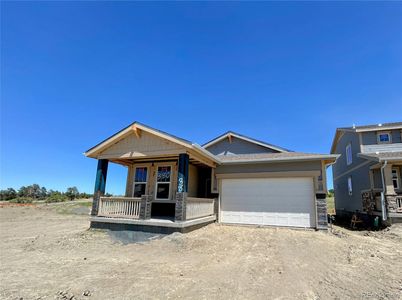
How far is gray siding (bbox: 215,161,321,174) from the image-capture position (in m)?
11.5

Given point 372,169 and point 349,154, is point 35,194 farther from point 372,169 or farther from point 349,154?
point 372,169

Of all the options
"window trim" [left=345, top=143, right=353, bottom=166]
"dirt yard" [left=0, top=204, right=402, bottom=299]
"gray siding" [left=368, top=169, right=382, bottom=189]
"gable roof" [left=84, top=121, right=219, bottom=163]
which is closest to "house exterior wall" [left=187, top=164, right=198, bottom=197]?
"gable roof" [left=84, top=121, right=219, bottom=163]

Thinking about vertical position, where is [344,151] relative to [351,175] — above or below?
above

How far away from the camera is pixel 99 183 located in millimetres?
11406

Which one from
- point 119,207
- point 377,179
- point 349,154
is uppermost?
point 349,154

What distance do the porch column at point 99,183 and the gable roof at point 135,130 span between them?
662 mm

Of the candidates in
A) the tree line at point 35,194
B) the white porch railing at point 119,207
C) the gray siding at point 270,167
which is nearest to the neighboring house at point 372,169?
the gray siding at point 270,167

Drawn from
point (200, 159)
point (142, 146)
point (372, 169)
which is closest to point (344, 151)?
point (372, 169)

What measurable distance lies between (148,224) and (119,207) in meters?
2.04

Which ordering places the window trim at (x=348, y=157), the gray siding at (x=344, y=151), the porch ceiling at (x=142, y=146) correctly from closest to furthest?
the porch ceiling at (x=142, y=146) < the gray siding at (x=344, y=151) < the window trim at (x=348, y=157)

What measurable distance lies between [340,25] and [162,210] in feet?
40.5

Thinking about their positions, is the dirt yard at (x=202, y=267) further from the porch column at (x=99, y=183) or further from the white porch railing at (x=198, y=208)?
the porch column at (x=99, y=183)

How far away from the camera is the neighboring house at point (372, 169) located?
12211 mm

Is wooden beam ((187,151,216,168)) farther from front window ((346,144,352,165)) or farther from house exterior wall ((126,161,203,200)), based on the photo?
front window ((346,144,352,165))
